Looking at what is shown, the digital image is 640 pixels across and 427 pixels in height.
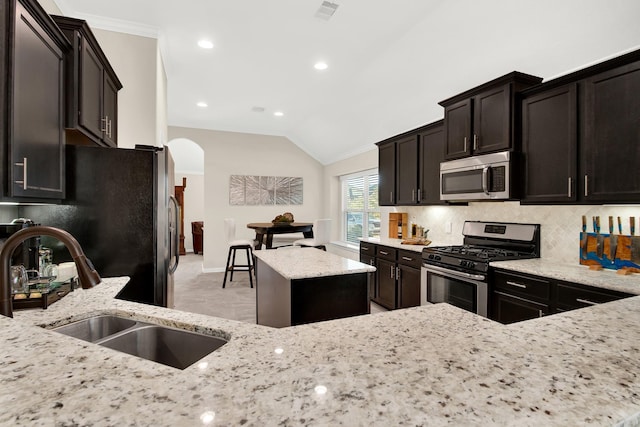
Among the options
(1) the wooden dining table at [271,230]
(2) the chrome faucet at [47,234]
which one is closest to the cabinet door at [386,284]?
(1) the wooden dining table at [271,230]

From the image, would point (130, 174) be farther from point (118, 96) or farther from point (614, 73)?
point (614, 73)

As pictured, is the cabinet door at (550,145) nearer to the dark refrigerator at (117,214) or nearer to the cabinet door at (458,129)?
the cabinet door at (458,129)

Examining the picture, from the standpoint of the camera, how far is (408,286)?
11.8 feet

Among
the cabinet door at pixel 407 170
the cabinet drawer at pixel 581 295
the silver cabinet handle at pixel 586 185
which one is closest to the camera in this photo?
the cabinet drawer at pixel 581 295

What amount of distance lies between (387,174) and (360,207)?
1.76 metres

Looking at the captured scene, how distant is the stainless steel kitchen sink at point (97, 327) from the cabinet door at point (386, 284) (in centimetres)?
306

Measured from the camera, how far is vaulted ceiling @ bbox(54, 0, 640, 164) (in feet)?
7.54

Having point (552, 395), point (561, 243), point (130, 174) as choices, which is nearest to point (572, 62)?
point (561, 243)

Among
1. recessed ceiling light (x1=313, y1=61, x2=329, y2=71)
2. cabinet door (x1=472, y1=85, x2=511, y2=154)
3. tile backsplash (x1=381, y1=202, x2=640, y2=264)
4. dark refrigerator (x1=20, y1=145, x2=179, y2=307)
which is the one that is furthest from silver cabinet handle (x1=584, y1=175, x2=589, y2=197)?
dark refrigerator (x1=20, y1=145, x2=179, y2=307)

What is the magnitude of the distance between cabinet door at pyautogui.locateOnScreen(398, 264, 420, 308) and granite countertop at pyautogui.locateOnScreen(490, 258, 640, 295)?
101 centimetres

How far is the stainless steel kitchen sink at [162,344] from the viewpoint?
111 cm

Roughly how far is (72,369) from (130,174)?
1.68 m

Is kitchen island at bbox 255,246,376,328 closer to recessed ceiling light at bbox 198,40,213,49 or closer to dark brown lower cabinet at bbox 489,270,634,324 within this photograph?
dark brown lower cabinet at bbox 489,270,634,324

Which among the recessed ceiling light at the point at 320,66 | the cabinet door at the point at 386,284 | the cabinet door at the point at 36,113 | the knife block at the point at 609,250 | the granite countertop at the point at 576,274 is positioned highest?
the recessed ceiling light at the point at 320,66
